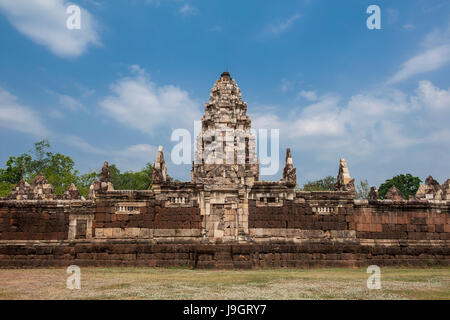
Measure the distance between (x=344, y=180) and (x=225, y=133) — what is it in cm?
676

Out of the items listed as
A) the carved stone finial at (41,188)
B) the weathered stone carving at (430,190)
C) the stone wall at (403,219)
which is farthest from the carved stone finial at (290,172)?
the carved stone finial at (41,188)

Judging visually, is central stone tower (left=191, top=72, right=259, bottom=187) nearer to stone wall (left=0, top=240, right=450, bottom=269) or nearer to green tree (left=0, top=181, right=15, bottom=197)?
stone wall (left=0, top=240, right=450, bottom=269)

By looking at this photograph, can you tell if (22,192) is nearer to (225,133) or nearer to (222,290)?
(225,133)

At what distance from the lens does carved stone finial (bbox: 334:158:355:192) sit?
53.5ft

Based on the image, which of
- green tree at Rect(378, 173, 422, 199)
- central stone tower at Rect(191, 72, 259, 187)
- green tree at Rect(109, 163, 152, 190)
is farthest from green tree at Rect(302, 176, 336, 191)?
central stone tower at Rect(191, 72, 259, 187)

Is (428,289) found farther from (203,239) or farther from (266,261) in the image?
(203,239)

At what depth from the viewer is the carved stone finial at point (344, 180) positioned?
16297 mm

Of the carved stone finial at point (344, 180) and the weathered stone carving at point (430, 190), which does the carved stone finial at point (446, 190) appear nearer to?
the weathered stone carving at point (430, 190)

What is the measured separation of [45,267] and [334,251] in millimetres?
11454

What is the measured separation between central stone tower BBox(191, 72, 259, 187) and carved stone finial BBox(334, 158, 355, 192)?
4039mm

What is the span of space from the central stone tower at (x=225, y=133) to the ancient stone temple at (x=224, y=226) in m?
2.01

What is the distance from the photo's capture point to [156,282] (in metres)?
9.70

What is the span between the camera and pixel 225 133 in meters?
20.2
